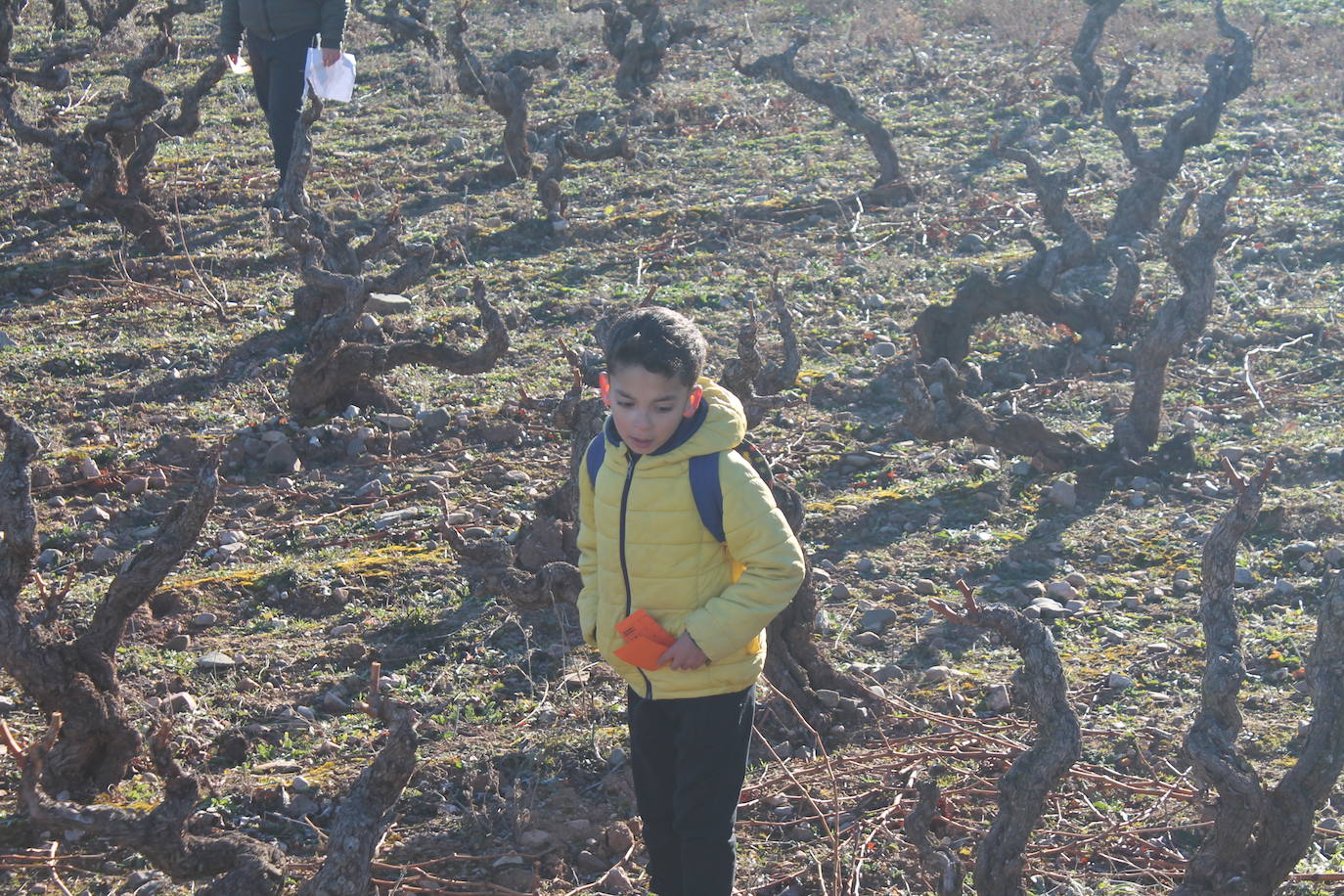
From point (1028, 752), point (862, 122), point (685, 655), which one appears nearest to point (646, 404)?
point (685, 655)

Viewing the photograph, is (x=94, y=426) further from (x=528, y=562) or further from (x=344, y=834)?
(x=344, y=834)

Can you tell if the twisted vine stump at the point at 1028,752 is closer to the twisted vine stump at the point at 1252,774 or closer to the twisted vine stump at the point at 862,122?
the twisted vine stump at the point at 1252,774

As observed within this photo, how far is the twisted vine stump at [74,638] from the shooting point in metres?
3.30

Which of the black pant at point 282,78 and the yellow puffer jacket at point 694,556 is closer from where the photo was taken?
the yellow puffer jacket at point 694,556

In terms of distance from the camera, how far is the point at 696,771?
2.99 metres

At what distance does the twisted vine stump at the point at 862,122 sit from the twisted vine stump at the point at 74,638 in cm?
720

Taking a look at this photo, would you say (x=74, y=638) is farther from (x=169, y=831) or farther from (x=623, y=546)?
(x=623, y=546)

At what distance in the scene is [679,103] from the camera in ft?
40.4

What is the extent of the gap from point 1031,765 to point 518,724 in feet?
5.75

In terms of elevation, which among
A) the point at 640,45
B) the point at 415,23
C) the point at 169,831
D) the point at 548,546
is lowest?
the point at 169,831

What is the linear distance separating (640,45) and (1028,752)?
33.7 ft

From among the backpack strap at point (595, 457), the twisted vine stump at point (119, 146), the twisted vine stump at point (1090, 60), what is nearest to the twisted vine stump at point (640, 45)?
the twisted vine stump at point (1090, 60)

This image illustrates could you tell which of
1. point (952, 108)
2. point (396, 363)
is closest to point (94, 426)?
point (396, 363)

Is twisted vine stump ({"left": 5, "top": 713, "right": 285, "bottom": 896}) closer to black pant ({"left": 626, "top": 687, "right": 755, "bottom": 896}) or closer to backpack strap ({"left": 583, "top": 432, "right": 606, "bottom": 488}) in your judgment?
black pant ({"left": 626, "top": 687, "right": 755, "bottom": 896})
